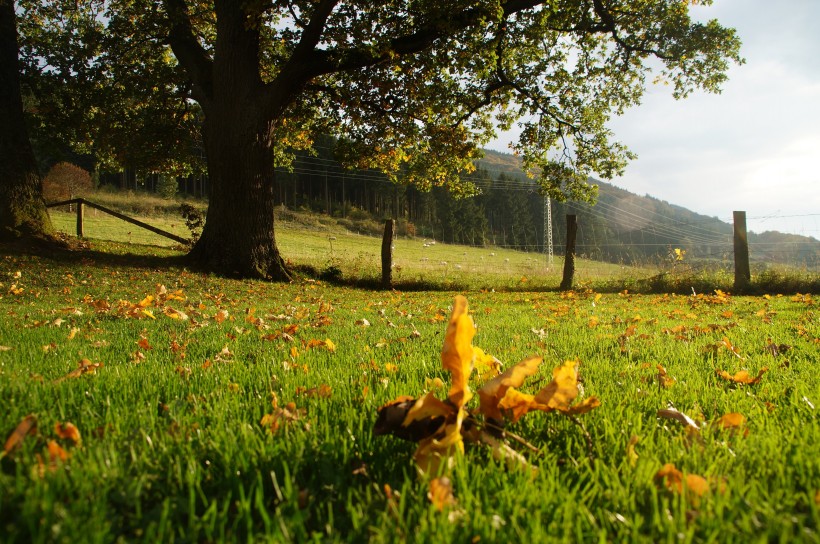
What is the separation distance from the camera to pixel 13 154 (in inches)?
497

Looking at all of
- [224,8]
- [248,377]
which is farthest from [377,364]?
[224,8]

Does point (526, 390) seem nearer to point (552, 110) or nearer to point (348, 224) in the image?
point (552, 110)

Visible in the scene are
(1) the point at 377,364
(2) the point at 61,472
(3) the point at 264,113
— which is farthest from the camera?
(3) the point at 264,113

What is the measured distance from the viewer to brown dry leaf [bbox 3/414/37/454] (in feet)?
3.78

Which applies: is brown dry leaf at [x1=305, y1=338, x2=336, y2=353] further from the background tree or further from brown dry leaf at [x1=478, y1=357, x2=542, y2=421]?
the background tree

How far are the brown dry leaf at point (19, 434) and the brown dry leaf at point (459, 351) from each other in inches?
42.3

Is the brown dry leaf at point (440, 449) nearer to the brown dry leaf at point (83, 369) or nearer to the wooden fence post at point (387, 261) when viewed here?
the brown dry leaf at point (83, 369)

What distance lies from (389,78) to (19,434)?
46.8 ft

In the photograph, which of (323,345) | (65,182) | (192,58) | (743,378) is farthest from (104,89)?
(65,182)

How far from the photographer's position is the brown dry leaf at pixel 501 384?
3.88ft

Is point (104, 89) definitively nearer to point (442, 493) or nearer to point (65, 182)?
point (442, 493)

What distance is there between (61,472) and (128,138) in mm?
17216

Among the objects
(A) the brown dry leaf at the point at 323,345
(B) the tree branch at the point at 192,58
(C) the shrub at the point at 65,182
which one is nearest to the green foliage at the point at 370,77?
(B) the tree branch at the point at 192,58

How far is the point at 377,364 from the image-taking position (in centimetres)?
269
